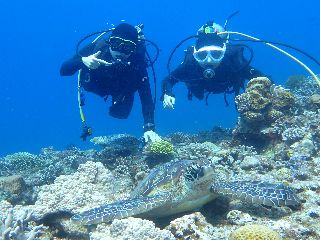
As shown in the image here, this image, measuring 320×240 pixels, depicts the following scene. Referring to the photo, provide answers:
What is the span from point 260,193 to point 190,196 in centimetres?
87

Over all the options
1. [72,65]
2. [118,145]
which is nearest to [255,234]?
[118,145]

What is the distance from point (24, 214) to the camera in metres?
4.16

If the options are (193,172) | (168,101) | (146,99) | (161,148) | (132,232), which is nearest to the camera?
(132,232)

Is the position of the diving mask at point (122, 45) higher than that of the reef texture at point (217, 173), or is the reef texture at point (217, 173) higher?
the diving mask at point (122, 45)

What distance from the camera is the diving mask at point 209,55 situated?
29.7 feet

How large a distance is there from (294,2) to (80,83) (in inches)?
6808

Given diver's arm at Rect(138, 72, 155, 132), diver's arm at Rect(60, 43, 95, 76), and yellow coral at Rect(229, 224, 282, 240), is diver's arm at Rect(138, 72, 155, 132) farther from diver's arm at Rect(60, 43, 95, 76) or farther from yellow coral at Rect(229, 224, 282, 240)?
yellow coral at Rect(229, 224, 282, 240)

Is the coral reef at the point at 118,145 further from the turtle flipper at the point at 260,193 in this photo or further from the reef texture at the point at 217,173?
the turtle flipper at the point at 260,193

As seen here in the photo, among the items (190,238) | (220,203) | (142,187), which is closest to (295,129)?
(220,203)

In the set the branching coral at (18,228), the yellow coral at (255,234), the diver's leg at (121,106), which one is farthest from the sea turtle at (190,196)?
the diver's leg at (121,106)

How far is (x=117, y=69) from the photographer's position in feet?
29.6

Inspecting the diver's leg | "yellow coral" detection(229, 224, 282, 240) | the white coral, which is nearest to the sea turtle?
"yellow coral" detection(229, 224, 282, 240)

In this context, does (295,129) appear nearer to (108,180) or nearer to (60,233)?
(108,180)

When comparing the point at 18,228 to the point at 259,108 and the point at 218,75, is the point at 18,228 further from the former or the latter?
the point at 218,75
